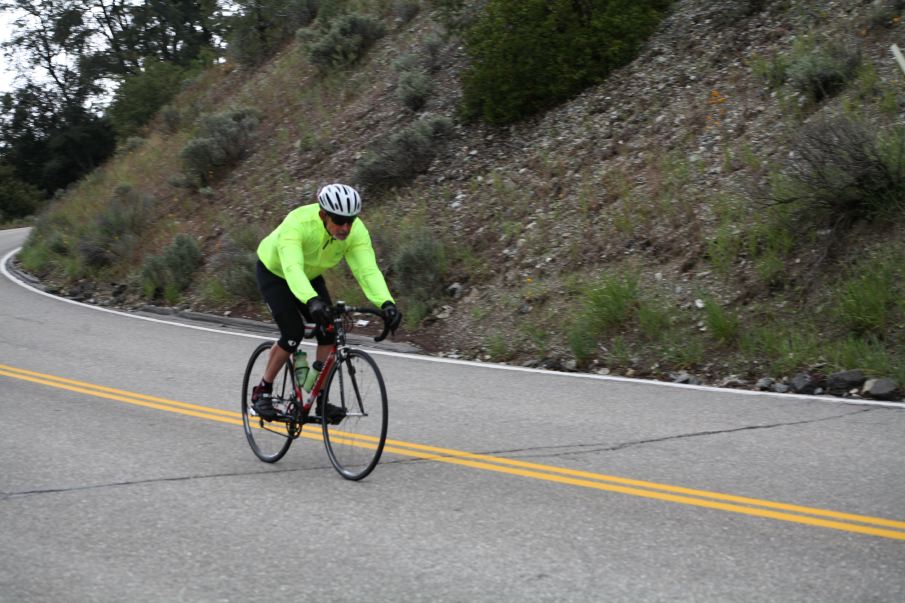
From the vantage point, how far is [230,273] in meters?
17.4

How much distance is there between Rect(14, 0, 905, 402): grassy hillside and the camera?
1088 cm

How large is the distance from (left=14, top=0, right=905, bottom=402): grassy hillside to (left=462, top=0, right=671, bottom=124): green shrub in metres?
0.34

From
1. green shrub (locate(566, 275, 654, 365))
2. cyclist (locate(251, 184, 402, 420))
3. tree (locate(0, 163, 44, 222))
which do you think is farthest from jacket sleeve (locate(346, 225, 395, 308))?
tree (locate(0, 163, 44, 222))

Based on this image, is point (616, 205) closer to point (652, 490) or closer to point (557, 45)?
point (557, 45)

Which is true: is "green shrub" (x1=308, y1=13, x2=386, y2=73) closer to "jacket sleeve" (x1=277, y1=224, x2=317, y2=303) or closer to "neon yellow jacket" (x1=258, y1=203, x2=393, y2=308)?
"neon yellow jacket" (x1=258, y1=203, x2=393, y2=308)

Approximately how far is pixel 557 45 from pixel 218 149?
949cm

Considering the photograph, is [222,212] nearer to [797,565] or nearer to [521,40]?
[521,40]

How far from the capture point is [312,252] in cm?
693

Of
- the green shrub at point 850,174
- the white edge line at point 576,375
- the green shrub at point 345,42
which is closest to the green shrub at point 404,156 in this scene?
the white edge line at point 576,375

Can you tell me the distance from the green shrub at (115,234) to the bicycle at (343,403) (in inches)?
596

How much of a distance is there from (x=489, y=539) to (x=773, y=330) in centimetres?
622

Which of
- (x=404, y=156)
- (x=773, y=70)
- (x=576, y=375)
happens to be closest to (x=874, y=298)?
(x=576, y=375)

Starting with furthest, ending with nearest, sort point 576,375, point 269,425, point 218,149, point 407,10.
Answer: point 407,10
point 218,149
point 576,375
point 269,425

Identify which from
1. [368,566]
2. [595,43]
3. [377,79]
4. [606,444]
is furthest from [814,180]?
[377,79]
